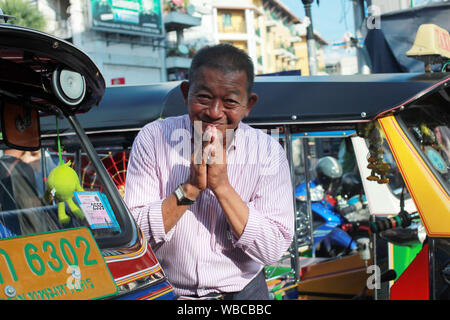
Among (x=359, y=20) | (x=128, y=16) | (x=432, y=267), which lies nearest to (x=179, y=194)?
(x=432, y=267)

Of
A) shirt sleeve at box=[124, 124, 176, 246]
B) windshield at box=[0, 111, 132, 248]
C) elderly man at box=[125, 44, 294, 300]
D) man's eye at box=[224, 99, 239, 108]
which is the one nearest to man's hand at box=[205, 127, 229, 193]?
elderly man at box=[125, 44, 294, 300]

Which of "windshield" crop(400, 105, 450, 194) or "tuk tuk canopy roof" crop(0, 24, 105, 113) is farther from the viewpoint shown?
"windshield" crop(400, 105, 450, 194)

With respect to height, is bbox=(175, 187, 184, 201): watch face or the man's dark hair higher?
the man's dark hair

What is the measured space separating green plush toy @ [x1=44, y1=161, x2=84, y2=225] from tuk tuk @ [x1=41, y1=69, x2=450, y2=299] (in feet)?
0.29

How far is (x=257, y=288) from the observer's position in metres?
1.96

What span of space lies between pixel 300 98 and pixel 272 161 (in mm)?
1622

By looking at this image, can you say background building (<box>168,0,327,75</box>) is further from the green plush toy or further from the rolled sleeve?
the green plush toy

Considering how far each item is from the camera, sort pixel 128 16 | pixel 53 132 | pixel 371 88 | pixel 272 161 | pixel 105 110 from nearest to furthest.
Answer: pixel 53 132 < pixel 272 161 < pixel 371 88 < pixel 105 110 < pixel 128 16

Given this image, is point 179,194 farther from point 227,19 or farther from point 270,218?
point 227,19

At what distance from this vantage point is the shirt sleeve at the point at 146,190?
1.70 m

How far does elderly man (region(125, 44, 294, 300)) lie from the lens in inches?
65.9
